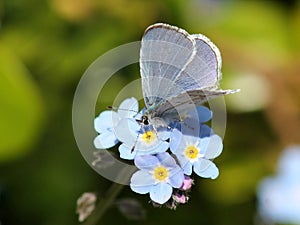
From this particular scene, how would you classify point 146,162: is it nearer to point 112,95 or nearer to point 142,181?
point 142,181

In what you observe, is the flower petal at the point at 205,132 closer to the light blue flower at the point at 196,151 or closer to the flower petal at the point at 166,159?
the light blue flower at the point at 196,151

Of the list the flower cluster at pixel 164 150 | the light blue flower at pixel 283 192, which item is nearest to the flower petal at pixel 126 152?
the flower cluster at pixel 164 150

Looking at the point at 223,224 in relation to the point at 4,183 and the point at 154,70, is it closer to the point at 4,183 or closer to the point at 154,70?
the point at 4,183

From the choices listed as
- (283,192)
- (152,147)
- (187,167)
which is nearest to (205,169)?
(187,167)

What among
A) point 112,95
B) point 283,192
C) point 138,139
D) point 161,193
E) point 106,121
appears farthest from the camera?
point 112,95

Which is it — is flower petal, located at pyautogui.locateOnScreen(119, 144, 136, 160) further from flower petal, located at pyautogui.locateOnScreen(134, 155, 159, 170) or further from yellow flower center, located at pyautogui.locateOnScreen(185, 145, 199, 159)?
yellow flower center, located at pyautogui.locateOnScreen(185, 145, 199, 159)

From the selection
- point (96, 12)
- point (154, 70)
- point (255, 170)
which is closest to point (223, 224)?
point (255, 170)
